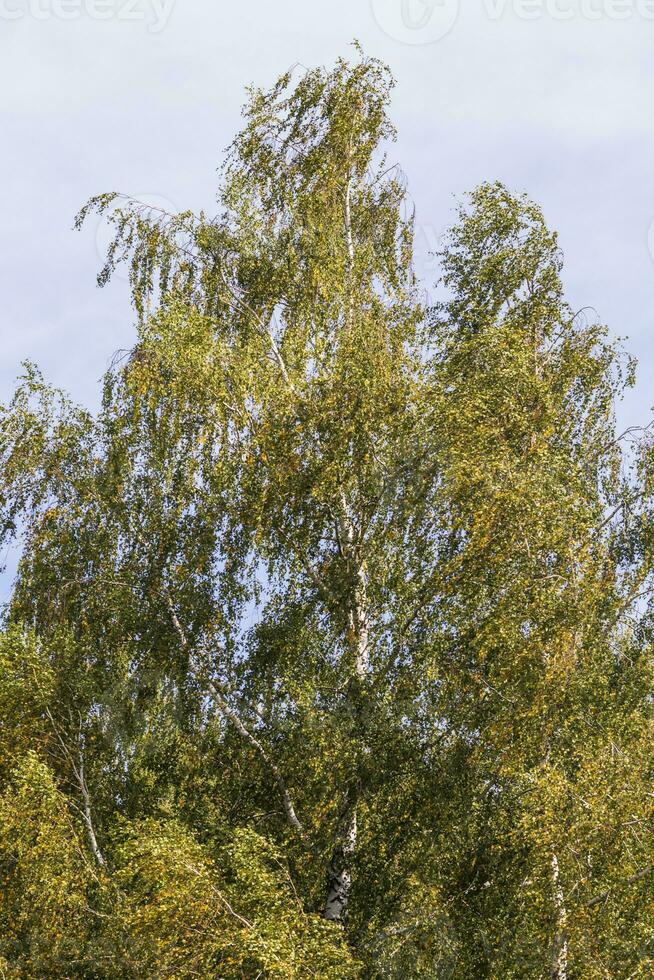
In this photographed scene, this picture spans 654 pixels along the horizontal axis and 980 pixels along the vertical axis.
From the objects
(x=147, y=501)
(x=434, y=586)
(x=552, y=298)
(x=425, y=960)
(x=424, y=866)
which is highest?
(x=552, y=298)

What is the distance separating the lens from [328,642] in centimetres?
1605

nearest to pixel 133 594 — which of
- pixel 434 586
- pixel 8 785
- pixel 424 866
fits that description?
pixel 8 785

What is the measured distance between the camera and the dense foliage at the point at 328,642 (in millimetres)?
13117

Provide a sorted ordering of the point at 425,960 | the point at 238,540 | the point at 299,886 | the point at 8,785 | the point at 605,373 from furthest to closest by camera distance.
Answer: the point at 605,373 < the point at 238,540 < the point at 8,785 < the point at 299,886 < the point at 425,960

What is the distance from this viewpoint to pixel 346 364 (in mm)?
16375

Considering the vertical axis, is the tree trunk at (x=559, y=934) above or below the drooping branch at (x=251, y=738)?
below

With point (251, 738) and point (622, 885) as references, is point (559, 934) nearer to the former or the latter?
point (622, 885)

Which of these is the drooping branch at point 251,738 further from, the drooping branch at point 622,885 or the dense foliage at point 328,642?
the drooping branch at point 622,885

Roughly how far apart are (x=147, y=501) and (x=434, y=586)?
445 cm

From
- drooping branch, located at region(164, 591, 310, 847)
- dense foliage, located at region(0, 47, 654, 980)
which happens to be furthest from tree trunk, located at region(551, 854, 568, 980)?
drooping branch, located at region(164, 591, 310, 847)

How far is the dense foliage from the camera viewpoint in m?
13.1

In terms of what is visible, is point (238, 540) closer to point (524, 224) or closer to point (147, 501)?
point (147, 501)

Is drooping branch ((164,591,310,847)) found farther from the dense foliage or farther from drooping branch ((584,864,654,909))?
drooping branch ((584,864,654,909))

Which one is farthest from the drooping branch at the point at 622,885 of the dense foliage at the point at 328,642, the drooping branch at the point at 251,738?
→ the drooping branch at the point at 251,738
